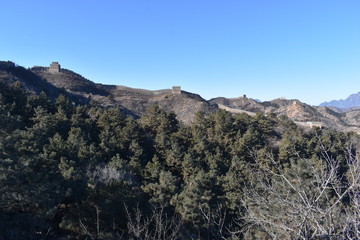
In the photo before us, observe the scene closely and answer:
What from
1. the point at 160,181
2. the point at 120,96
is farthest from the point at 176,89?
the point at 160,181

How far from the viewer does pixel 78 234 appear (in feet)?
33.2

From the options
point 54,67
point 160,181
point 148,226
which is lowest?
point 148,226

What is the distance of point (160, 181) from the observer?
1473cm

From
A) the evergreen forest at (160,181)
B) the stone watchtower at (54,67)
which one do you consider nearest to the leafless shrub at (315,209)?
the evergreen forest at (160,181)

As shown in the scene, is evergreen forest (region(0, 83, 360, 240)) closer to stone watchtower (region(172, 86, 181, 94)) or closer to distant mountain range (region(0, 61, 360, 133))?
distant mountain range (region(0, 61, 360, 133))

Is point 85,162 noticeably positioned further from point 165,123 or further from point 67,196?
point 165,123

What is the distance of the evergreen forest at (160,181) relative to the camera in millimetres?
4004

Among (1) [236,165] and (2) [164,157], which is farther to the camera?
(2) [164,157]

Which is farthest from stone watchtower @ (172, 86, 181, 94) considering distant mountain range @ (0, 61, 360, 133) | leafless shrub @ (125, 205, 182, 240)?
leafless shrub @ (125, 205, 182, 240)

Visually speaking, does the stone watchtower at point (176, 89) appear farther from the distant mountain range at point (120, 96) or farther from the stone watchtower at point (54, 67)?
the stone watchtower at point (54, 67)

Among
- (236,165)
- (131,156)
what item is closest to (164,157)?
(131,156)

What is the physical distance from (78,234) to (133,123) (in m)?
11.6

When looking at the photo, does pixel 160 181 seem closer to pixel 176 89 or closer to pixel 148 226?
pixel 148 226

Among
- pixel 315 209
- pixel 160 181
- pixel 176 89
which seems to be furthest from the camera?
pixel 176 89
